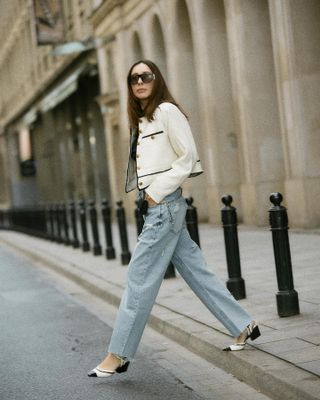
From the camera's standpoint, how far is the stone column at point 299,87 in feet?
48.8

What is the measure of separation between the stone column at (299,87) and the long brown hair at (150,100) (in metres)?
9.50

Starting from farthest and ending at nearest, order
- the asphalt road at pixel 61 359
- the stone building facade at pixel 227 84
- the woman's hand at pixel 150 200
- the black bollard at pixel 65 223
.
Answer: the black bollard at pixel 65 223 → the stone building facade at pixel 227 84 → the woman's hand at pixel 150 200 → the asphalt road at pixel 61 359

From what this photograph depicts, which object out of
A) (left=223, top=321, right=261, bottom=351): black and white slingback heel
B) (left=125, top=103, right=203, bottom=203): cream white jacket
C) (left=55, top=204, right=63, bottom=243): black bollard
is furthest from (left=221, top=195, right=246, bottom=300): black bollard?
(left=55, top=204, right=63, bottom=243): black bollard

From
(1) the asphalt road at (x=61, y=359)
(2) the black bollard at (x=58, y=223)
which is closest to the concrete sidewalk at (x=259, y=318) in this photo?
(1) the asphalt road at (x=61, y=359)

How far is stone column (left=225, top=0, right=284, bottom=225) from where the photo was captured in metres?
17.1

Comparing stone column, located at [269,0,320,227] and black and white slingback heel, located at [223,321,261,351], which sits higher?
stone column, located at [269,0,320,227]

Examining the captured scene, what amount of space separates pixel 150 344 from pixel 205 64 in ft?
43.4

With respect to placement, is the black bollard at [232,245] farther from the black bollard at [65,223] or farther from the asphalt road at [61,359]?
the black bollard at [65,223]

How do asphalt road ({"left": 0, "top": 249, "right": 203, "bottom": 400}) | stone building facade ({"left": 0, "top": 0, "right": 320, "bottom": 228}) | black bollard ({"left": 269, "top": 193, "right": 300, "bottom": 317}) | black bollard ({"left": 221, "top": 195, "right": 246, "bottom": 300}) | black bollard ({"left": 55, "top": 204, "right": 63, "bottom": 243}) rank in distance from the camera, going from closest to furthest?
asphalt road ({"left": 0, "top": 249, "right": 203, "bottom": 400}), black bollard ({"left": 269, "top": 193, "right": 300, "bottom": 317}), black bollard ({"left": 221, "top": 195, "right": 246, "bottom": 300}), stone building facade ({"left": 0, "top": 0, "right": 320, "bottom": 228}), black bollard ({"left": 55, "top": 204, "right": 63, "bottom": 243})

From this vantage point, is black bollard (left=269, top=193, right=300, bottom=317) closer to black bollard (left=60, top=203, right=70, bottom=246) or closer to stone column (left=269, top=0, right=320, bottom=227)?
stone column (left=269, top=0, right=320, bottom=227)

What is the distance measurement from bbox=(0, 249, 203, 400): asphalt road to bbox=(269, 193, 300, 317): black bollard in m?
1.07

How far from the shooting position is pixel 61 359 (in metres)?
6.47

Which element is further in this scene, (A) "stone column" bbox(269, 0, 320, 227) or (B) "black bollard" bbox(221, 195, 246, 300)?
(A) "stone column" bbox(269, 0, 320, 227)

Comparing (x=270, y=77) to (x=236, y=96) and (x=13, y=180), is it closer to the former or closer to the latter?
(x=236, y=96)
